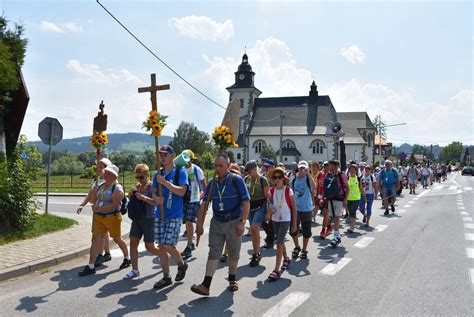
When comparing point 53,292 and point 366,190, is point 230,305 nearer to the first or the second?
point 53,292

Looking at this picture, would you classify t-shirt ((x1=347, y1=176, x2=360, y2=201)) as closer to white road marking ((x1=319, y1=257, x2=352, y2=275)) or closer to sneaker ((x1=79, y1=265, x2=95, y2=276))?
white road marking ((x1=319, y1=257, x2=352, y2=275))

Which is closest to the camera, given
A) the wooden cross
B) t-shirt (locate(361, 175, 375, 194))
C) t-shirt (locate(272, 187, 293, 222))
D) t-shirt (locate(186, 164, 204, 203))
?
the wooden cross

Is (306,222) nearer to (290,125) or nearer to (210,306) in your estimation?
(210,306)

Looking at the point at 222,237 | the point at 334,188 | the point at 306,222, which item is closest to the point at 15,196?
the point at 222,237

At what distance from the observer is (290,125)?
79438mm

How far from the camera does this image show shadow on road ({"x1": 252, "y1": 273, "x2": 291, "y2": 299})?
5465 mm

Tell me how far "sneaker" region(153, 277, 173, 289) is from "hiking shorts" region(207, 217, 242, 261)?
765 millimetres

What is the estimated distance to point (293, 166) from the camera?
9938mm

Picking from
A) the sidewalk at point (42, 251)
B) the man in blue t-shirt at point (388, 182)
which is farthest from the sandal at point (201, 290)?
the man in blue t-shirt at point (388, 182)

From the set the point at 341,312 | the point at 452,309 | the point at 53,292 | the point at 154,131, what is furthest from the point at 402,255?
the point at 53,292

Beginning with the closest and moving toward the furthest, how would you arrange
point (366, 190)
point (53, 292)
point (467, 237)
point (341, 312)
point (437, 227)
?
1. point (341, 312)
2. point (53, 292)
3. point (467, 237)
4. point (437, 227)
5. point (366, 190)

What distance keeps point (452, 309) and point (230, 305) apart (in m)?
2.57

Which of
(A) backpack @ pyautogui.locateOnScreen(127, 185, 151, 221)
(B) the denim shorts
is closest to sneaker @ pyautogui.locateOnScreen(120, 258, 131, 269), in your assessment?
(A) backpack @ pyautogui.locateOnScreen(127, 185, 151, 221)

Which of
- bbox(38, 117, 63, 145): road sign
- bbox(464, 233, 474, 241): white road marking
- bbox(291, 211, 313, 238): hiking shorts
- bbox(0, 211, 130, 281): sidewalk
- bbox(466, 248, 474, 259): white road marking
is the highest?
bbox(38, 117, 63, 145): road sign
